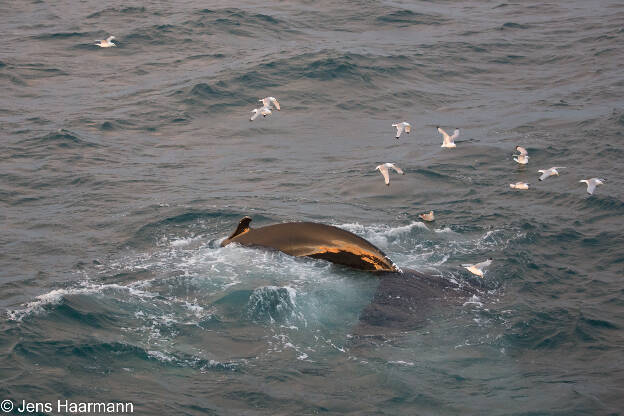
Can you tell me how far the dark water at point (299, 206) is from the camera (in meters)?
11.0

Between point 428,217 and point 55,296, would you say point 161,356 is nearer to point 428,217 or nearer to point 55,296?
point 55,296

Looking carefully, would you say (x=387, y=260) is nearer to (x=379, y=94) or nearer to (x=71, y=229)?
(x=71, y=229)

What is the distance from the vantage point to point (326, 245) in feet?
40.9

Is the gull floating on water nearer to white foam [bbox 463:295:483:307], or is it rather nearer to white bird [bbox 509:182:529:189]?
white bird [bbox 509:182:529:189]

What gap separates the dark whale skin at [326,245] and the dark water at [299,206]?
1.04 ft

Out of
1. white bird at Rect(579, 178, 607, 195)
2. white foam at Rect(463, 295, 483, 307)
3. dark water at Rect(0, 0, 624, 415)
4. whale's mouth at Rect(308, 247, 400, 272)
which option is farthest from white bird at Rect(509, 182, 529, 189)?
whale's mouth at Rect(308, 247, 400, 272)

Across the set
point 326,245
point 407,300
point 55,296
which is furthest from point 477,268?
point 55,296

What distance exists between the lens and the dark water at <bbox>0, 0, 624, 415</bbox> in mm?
11000

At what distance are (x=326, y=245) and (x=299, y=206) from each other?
622cm

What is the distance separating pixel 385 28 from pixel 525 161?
62.1 ft

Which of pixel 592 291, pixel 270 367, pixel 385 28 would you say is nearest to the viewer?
pixel 270 367

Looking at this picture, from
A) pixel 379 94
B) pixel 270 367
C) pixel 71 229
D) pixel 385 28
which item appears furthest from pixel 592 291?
pixel 385 28

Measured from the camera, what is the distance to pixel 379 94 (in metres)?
29.1

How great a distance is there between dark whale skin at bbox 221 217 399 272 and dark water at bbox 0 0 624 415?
32 centimetres
